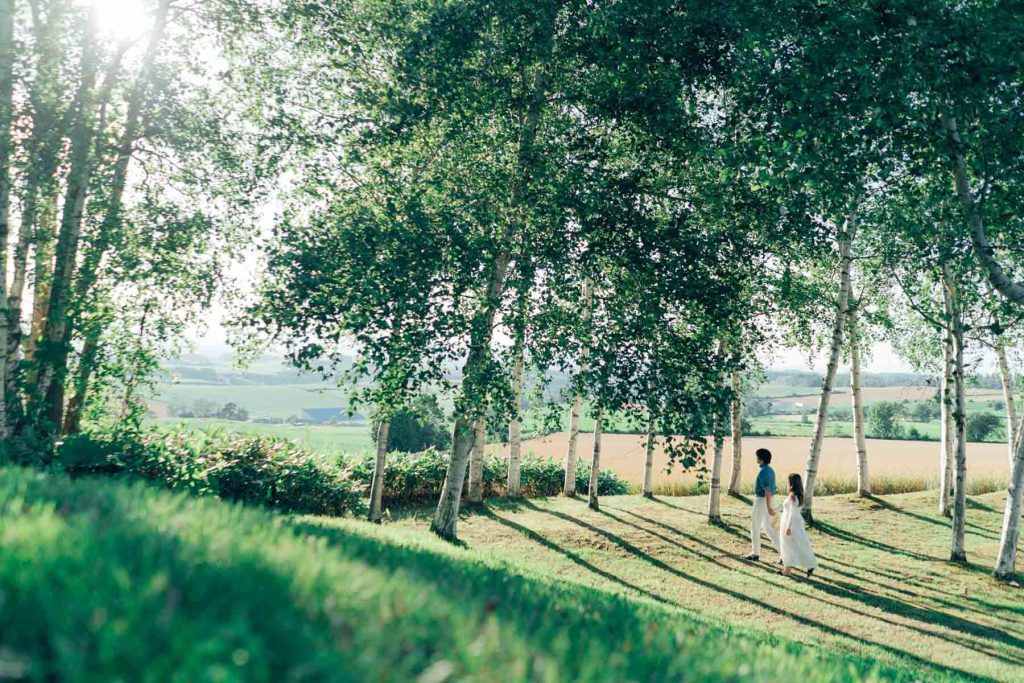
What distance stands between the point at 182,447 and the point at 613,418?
28.6ft

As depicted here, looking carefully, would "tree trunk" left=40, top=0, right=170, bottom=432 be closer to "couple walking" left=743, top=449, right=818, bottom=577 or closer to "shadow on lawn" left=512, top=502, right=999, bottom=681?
"shadow on lawn" left=512, top=502, right=999, bottom=681

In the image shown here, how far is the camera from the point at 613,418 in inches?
390

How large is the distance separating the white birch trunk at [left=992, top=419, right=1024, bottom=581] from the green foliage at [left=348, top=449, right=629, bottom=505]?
14.9m

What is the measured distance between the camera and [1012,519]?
12.7 meters

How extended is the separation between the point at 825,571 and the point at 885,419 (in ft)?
201

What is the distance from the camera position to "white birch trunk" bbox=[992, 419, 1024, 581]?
12.6 meters

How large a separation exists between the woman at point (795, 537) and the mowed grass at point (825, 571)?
42cm

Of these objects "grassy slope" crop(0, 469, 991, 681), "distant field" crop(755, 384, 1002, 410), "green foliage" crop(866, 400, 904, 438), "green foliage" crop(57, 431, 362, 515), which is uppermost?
"distant field" crop(755, 384, 1002, 410)

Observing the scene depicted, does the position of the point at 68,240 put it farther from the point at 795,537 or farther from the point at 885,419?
the point at 885,419

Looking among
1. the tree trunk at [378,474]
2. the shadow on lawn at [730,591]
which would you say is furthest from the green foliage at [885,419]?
the tree trunk at [378,474]

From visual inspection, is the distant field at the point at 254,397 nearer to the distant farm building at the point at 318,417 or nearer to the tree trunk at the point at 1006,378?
the distant farm building at the point at 318,417

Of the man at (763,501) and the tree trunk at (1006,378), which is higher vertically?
the tree trunk at (1006,378)

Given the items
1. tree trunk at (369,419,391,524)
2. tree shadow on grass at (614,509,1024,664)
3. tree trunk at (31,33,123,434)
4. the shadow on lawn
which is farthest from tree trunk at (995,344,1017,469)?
tree trunk at (31,33,123,434)

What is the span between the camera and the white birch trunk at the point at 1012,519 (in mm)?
12625
